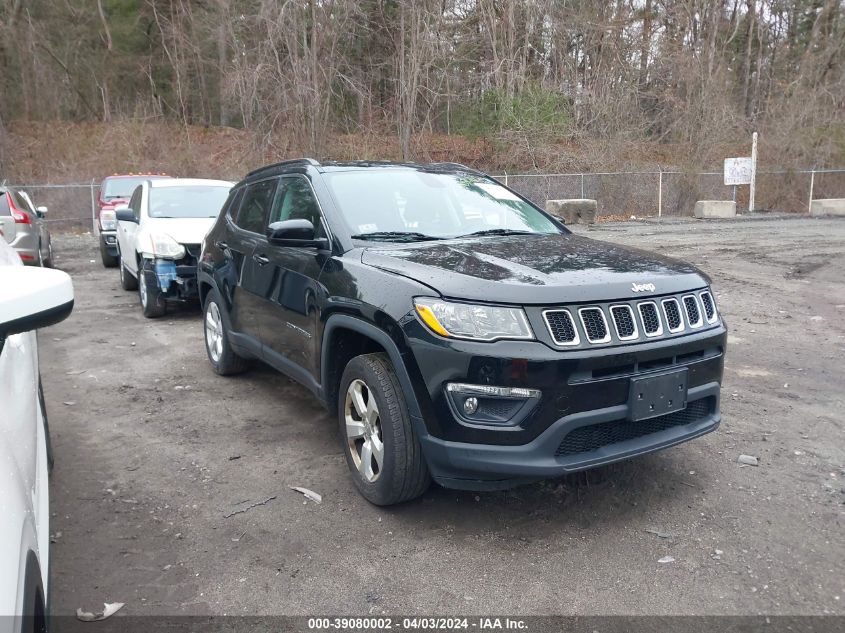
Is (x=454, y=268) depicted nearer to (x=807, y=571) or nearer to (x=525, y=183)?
(x=807, y=571)

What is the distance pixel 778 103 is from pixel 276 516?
30.5 meters

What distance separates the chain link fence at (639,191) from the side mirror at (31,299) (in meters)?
22.9

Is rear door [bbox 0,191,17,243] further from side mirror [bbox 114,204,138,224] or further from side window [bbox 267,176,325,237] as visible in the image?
side window [bbox 267,176,325,237]

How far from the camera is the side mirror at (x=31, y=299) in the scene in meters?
1.73

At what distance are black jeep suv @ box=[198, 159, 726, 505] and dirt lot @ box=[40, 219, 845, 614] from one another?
38 cm

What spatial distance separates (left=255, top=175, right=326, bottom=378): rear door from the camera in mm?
4109

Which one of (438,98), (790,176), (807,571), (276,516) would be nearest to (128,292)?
(276,516)

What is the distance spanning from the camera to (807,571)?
3004mm

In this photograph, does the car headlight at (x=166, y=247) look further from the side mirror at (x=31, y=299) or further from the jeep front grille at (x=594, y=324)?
the side mirror at (x=31, y=299)

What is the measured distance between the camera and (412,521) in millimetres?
3500

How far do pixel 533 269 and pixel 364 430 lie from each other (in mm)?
1194

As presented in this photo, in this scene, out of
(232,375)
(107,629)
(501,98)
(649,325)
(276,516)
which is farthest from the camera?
(501,98)

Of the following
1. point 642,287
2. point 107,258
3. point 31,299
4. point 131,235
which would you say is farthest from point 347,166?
point 107,258

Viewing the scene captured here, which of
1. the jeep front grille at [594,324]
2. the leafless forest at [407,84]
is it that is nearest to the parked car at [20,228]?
the jeep front grille at [594,324]
